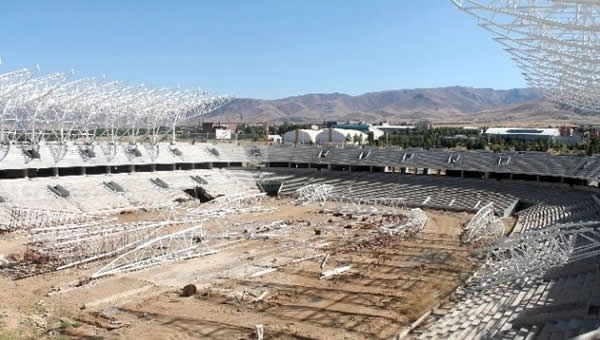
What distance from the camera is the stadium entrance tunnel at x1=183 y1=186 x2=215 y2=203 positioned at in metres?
48.1

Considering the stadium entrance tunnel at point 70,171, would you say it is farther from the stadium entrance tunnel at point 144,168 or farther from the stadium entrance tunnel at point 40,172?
the stadium entrance tunnel at point 144,168

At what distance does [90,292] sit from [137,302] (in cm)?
228

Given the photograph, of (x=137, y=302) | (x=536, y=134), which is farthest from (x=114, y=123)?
(x=536, y=134)

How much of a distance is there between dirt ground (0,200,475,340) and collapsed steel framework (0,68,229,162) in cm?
1197

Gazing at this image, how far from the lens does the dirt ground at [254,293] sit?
60.0 feet

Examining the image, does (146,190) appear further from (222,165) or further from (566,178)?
(566,178)

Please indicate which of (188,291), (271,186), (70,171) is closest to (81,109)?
(70,171)

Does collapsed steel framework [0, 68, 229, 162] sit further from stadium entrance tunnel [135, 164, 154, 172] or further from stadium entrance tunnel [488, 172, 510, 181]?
stadium entrance tunnel [488, 172, 510, 181]

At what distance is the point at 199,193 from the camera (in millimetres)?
48750

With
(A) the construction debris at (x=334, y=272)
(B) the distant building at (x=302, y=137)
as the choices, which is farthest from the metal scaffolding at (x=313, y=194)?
(B) the distant building at (x=302, y=137)

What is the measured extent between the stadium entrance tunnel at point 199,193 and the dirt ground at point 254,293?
16.5 metres

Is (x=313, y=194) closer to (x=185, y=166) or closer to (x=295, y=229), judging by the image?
(x=295, y=229)

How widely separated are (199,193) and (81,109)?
Answer: 12.2 metres

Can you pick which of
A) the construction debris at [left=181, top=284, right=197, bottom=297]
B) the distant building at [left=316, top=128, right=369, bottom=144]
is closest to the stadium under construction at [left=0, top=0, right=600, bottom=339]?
the construction debris at [left=181, top=284, right=197, bottom=297]
